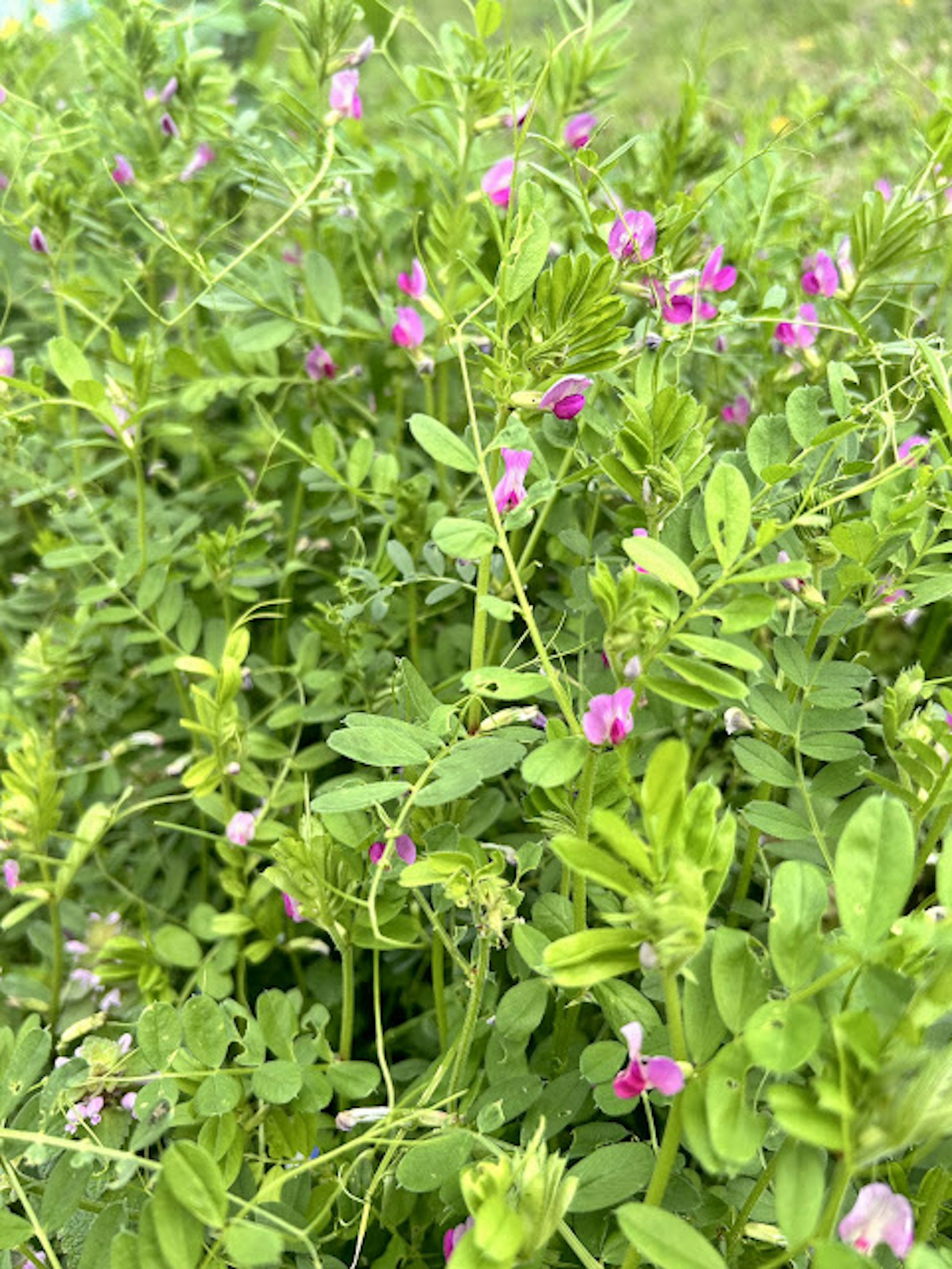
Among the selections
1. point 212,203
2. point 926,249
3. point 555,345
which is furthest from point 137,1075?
point 212,203

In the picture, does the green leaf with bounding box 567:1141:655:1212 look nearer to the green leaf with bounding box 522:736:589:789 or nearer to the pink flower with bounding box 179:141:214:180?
the green leaf with bounding box 522:736:589:789

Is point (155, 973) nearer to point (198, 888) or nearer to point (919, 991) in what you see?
point (198, 888)

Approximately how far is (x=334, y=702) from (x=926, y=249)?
63cm

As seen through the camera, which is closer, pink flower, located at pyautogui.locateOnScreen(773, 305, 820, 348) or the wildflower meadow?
the wildflower meadow

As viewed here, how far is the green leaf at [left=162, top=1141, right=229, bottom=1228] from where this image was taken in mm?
524

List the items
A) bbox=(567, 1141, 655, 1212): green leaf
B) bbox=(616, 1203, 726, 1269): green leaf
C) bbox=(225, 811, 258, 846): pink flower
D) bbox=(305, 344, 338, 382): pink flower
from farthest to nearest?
bbox=(305, 344, 338, 382): pink flower → bbox=(225, 811, 258, 846): pink flower → bbox=(567, 1141, 655, 1212): green leaf → bbox=(616, 1203, 726, 1269): green leaf

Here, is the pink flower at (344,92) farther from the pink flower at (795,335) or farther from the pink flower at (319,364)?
the pink flower at (795,335)

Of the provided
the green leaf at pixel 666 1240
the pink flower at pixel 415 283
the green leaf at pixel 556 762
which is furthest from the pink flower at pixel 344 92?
the green leaf at pixel 666 1240

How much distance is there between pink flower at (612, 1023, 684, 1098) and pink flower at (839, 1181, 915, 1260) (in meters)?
0.09

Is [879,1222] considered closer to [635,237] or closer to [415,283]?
[635,237]

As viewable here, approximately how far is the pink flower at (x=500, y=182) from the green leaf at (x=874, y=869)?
0.63m

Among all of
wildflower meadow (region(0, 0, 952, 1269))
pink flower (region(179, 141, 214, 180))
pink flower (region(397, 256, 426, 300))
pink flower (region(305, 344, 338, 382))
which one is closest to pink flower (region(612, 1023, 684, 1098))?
wildflower meadow (region(0, 0, 952, 1269))

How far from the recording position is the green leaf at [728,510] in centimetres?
59

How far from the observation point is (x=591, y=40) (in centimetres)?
113
